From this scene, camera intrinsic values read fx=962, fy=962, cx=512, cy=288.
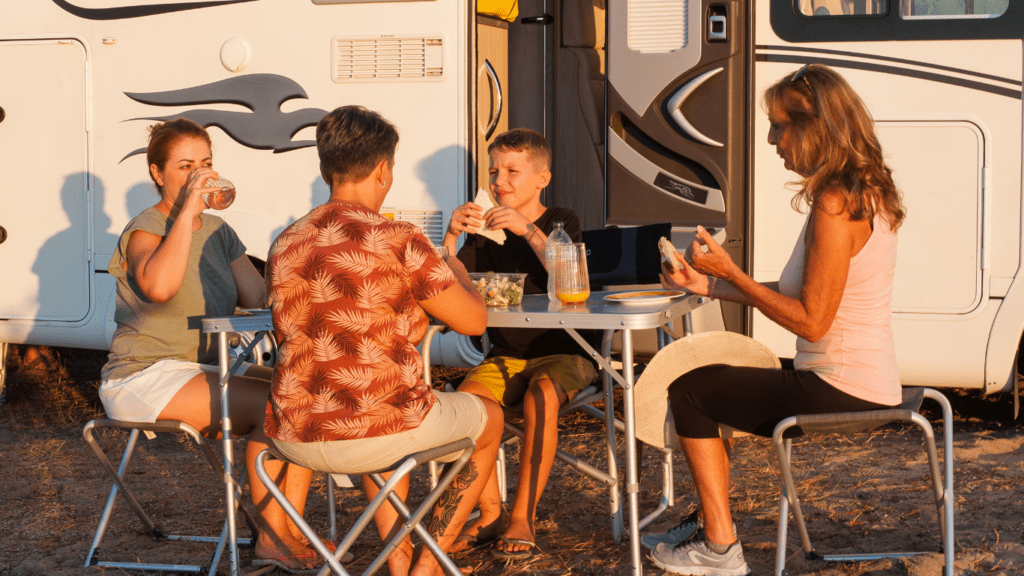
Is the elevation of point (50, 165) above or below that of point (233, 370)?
above

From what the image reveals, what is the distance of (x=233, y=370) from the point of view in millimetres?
2617

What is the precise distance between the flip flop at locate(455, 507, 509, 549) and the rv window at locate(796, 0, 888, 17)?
2509 mm

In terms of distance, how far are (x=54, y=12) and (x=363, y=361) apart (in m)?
3.39

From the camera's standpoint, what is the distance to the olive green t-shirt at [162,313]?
287cm

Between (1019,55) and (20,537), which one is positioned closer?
(20,537)

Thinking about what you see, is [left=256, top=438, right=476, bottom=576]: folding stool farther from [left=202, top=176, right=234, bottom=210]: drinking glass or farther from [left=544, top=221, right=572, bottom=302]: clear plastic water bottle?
[left=202, top=176, right=234, bottom=210]: drinking glass

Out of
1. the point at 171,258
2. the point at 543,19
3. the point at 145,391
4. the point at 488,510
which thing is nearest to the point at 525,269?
the point at 488,510

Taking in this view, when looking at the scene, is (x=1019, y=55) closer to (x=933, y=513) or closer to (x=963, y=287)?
(x=963, y=287)

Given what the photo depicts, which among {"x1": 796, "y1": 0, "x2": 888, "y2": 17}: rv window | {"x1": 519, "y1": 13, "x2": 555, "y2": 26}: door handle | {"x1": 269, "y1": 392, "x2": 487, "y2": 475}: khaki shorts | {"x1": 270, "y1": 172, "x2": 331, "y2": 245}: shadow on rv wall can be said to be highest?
{"x1": 519, "y1": 13, "x2": 555, "y2": 26}: door handle

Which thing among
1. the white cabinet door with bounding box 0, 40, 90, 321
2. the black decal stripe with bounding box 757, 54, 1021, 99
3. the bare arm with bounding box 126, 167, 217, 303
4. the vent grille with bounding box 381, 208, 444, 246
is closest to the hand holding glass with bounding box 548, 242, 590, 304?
the bare arm with bounding box 126, 167, 217, 303

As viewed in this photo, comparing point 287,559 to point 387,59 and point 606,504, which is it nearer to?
point 606,504

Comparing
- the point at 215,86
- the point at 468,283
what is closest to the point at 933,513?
the point at 468,283

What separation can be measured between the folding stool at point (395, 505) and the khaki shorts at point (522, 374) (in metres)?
0.73

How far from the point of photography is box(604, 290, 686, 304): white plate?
268 centimetres
